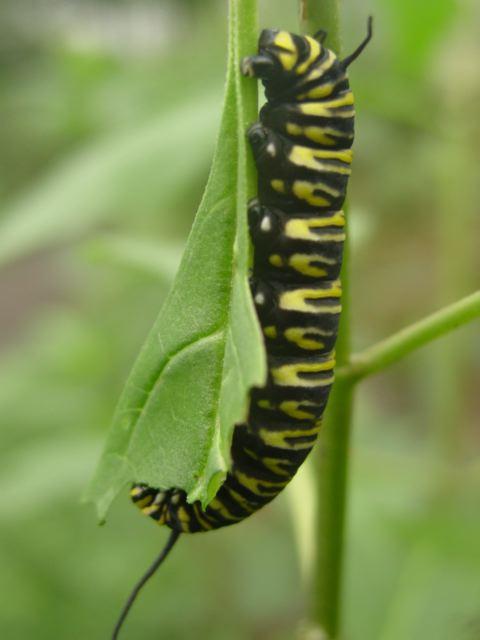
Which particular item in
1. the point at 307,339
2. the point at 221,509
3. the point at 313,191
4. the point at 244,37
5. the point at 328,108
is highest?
the point at 244,37

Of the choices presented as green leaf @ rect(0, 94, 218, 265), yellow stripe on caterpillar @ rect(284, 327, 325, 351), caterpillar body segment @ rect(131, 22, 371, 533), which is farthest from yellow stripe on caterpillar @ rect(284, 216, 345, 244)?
green leaf @ rect(0, 94, 218, 265)

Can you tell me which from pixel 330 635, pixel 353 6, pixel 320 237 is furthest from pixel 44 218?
pixel 353 6

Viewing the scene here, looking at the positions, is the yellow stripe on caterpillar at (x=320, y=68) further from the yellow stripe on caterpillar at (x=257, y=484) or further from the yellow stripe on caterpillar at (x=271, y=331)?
the yellow stripe on caterpillar at (x=257, y=484)

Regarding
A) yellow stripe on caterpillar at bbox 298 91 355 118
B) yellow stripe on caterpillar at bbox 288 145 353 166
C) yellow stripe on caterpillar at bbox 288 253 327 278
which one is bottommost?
yellow stripe on caterpillar at bbox 288 253 327 278

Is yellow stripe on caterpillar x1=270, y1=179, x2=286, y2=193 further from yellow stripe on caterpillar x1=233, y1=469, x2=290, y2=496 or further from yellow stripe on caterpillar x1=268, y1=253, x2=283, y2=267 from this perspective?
yellow stripe on caterpillar x1=233, y1=469, x2=290, y2=496

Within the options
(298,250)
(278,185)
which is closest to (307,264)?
(298,250)

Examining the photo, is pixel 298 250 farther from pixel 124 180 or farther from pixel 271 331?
pixel 124 180
